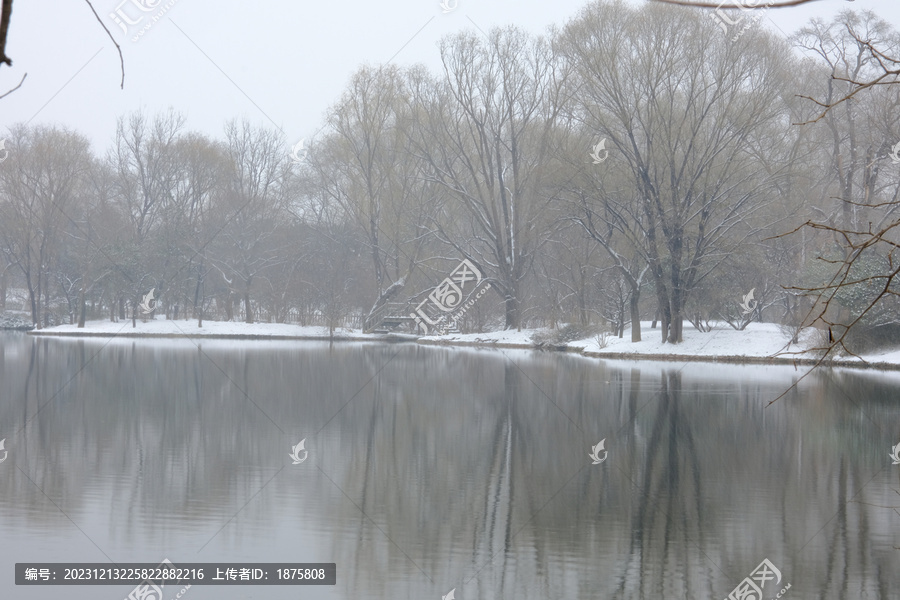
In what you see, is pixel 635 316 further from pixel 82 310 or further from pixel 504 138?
pixel 82 310

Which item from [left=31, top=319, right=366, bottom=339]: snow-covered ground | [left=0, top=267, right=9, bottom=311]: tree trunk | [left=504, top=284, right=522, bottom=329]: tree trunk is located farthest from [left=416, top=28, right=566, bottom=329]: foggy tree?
[left=0, top=267, right=9, bottom=311]: tree trunk

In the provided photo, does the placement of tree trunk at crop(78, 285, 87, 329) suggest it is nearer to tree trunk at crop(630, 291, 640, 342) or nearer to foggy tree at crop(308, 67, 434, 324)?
foggy tree at crop(308, 67, 434, 324)

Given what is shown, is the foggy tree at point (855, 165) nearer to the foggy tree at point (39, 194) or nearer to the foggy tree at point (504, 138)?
the foggy tree at point (504, 138)

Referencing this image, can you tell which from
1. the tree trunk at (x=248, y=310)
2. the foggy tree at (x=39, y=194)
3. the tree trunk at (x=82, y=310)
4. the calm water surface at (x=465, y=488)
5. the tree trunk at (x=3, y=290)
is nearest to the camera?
the calm water surface at (x=465, y=488)

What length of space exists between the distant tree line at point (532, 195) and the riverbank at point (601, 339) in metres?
0.78

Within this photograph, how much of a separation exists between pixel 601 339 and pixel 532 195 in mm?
8222

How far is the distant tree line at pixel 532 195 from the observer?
93.5 feet

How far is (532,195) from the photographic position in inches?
1473

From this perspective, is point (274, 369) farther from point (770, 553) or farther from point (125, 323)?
point (125, 323)

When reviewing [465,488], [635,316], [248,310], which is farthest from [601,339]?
[248,310]

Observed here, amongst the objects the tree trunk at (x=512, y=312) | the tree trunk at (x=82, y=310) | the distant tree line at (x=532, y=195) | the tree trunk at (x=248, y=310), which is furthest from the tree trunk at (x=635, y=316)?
the tree trunk at (x=82, y=310)

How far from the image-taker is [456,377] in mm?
22094

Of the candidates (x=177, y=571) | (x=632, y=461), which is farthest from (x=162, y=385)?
(x=177, y=571)

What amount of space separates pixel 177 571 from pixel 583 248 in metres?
32.5
